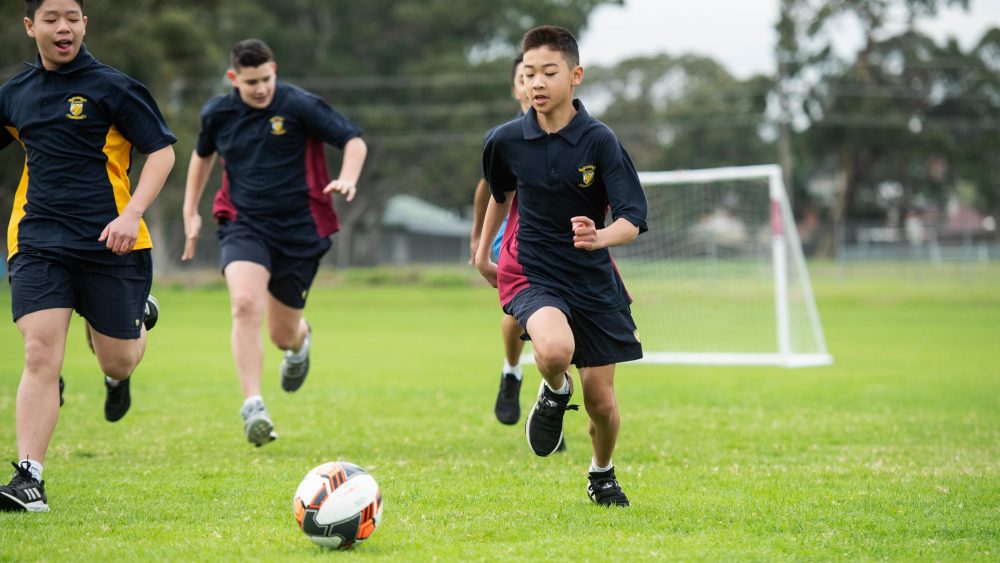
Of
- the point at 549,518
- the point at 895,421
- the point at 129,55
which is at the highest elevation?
the point at 129,55

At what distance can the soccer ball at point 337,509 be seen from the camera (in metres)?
4.66

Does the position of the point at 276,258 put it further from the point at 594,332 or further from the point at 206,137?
the point at 594,332

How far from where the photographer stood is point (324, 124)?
26.7 feet

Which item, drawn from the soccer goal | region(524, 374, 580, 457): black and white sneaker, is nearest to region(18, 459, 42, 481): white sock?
region(524, 374, 580, 457): black and white sneaker

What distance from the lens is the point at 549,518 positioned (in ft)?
17.6

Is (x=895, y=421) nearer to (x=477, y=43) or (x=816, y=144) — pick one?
(x=477, y=43)

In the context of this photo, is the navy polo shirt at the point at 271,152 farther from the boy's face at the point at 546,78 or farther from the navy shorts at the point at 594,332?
the navy shorts at the point at 594,332

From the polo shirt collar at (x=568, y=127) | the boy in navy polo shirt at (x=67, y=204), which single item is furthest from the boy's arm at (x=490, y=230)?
the boy in navy polo shirt at (x=67, y=204)

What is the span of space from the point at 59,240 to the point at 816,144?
57.5m

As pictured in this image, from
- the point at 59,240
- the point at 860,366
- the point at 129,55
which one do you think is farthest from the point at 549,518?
the point at 129,55

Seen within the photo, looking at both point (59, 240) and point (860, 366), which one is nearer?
point (59, 240)

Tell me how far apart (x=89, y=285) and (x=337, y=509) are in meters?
2.13

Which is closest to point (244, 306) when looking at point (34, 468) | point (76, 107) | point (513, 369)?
point (513, 369)

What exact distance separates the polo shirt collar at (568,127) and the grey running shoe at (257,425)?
9.01 feet
